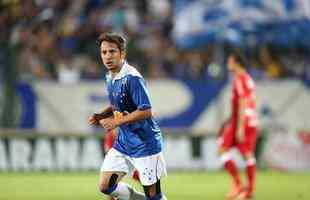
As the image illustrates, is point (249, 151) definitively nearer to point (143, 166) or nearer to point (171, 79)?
point (143, 166)

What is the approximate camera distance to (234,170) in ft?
46.5

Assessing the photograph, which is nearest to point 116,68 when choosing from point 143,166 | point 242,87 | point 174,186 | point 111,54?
point 111,54

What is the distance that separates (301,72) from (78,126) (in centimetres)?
497

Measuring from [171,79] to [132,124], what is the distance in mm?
10989

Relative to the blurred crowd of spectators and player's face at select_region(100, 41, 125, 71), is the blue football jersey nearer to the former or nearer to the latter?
player's face at select_region(100, 41, 125, 71)

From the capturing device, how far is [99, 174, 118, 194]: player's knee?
30.9 feet

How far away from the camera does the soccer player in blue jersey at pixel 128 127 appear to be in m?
9.11

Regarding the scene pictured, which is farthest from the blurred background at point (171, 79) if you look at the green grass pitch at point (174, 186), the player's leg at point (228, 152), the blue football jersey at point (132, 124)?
the blue football jersey at point (132, 124)

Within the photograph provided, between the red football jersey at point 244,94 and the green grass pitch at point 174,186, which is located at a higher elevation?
the red football jersey at point 244,94

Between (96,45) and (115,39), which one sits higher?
(115,39)

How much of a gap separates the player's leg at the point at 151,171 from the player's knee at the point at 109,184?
30 cm

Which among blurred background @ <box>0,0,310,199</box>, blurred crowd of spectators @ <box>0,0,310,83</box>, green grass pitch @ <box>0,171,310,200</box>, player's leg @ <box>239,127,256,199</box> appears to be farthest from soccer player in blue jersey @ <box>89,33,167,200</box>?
blurred crowd of spectators @ <box>0,0,310,83</box>

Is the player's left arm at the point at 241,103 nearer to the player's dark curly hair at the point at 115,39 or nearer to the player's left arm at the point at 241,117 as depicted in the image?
the player's left arm at the point at 241,117

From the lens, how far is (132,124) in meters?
9.30
